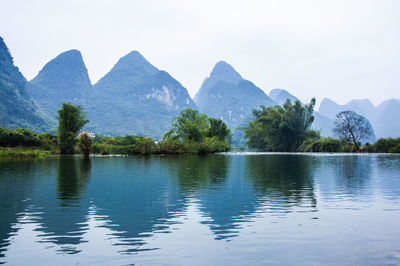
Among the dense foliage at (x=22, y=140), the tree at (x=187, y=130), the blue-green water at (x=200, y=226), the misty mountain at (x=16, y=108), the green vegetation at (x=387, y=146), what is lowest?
the blue-green water at (x=200, y=226)

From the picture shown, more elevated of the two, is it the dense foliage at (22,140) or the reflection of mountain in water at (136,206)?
the dense foliage at (22,140)

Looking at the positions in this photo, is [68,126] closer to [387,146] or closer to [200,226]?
[200,226]

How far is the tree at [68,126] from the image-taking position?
57.8 meters

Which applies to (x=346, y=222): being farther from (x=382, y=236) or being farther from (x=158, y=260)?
(x=158, y=260)

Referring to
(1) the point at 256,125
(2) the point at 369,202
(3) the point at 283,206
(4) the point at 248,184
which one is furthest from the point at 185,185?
(1) the point at 256,125

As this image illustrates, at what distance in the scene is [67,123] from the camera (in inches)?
2271

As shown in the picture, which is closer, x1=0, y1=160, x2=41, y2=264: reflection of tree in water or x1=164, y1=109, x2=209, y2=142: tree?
x1=0, y1=160, x2=41, y2=264: reflection of tree in water

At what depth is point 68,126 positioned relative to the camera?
57.8m

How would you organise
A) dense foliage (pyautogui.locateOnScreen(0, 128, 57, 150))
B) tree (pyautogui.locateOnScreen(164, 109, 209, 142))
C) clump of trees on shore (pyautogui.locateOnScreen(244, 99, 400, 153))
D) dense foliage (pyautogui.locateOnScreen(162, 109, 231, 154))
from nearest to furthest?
dense foliage (pyautogui.locateOnScreen(0, 128, 57, 150)) < dense foliage (pyautogui.locateOnScreen(162, 109, 231, 154)) < clump of trees on shore (pyautogui.locateOnScreen(244, 99, 400, 153)) < tree (pyautogui.locateOnScreen(164, 109, 209, 142))

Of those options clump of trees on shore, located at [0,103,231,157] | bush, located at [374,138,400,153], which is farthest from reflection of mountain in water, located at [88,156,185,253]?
bush, located at [374,138,400,153]

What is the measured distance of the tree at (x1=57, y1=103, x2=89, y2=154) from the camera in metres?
57.8

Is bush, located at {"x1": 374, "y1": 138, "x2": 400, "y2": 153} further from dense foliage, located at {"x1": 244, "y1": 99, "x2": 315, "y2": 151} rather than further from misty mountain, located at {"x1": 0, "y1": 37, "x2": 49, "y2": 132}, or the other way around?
misty mountain, located at {"x1": 0, "y1": 37, "x2": 49, "y2": 132}

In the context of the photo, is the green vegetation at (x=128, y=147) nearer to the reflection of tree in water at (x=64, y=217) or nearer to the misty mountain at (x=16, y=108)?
the reflection of tree in water at (x=64, y=217)

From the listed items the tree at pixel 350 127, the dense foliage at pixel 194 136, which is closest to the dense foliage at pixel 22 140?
the dense foliage at pixel 194 136
